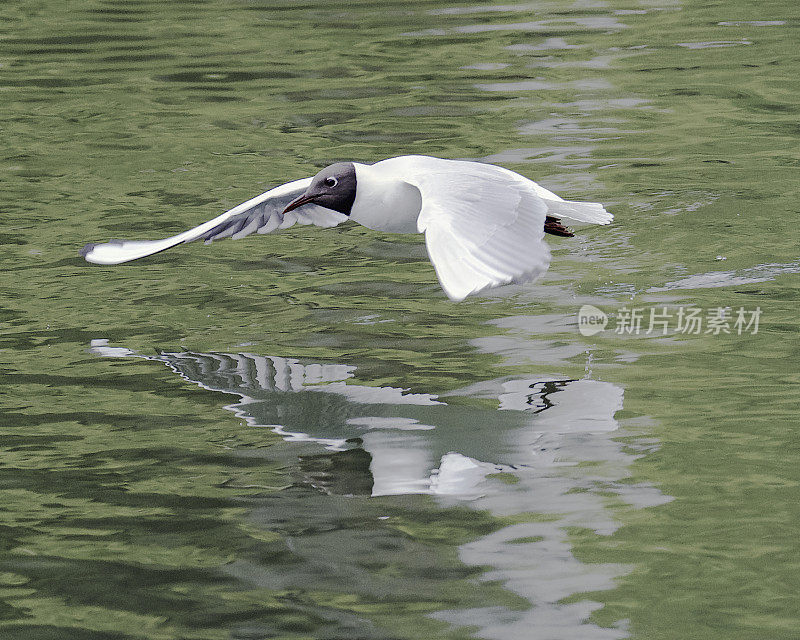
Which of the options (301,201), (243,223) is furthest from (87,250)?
(301,201)

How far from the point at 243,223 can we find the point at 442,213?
174 cm

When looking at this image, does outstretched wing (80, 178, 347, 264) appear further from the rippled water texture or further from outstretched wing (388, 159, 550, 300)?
outstretched wing (388, 159, 550, 300)

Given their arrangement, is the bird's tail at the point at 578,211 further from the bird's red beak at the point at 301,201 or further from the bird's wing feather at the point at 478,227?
the bird's red beak at the point at 301,201

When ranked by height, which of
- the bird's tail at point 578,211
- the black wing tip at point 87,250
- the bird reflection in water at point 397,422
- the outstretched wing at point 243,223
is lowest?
the bird reflection in water at point 397,422

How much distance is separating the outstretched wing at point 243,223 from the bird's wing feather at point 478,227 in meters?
0.85

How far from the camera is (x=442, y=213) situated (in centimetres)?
480

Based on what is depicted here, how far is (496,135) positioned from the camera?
9.03 m

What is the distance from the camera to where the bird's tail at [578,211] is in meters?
5.61

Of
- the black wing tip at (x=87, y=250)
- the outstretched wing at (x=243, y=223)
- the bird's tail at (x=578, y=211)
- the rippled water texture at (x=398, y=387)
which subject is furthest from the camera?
the black wing tip at (x=87, y=250)

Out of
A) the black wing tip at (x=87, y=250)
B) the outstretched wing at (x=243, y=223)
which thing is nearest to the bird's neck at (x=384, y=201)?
the outstretched wing at (x=243, y=223)

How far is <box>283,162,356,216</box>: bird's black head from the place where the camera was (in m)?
5.75

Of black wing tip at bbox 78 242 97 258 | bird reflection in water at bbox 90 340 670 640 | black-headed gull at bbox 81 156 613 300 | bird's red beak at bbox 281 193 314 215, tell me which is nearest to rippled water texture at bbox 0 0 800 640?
bird reflection in water at bbox 90 340 670 640

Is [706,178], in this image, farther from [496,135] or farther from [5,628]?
[5,628]

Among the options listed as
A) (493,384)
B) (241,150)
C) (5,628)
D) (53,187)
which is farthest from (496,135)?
(5,628)
